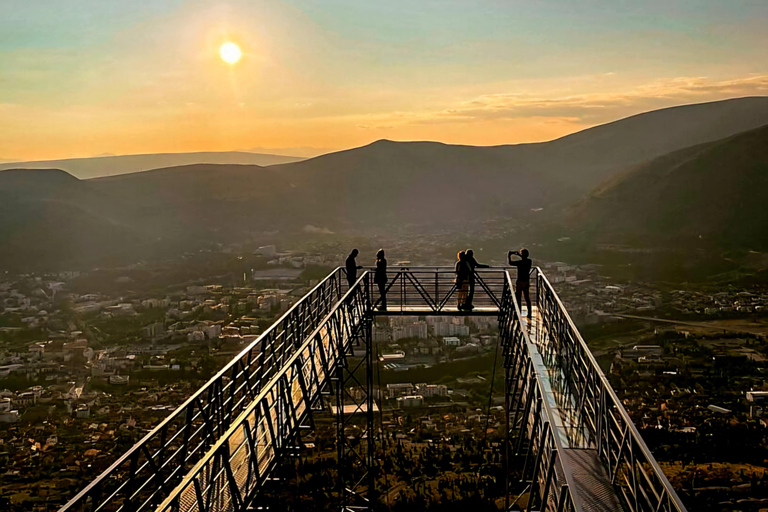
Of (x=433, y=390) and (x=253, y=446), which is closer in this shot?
(x=253, y=446)

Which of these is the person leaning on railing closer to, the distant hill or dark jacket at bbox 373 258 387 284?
dark jacket at bbox 373 258 387 284

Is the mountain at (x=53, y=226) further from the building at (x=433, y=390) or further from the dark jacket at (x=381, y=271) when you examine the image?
the dark jacket at (x=381, y=271)

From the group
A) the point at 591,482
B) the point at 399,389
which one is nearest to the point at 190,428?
the point at 591,482

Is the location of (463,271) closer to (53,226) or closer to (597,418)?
(597,418)

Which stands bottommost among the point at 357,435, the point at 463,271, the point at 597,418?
the point at 357,435

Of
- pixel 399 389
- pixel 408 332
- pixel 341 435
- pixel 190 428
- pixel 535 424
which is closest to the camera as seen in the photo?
pixel 535 424

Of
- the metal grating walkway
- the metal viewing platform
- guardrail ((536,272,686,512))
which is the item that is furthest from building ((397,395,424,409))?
the metal grating walkway
